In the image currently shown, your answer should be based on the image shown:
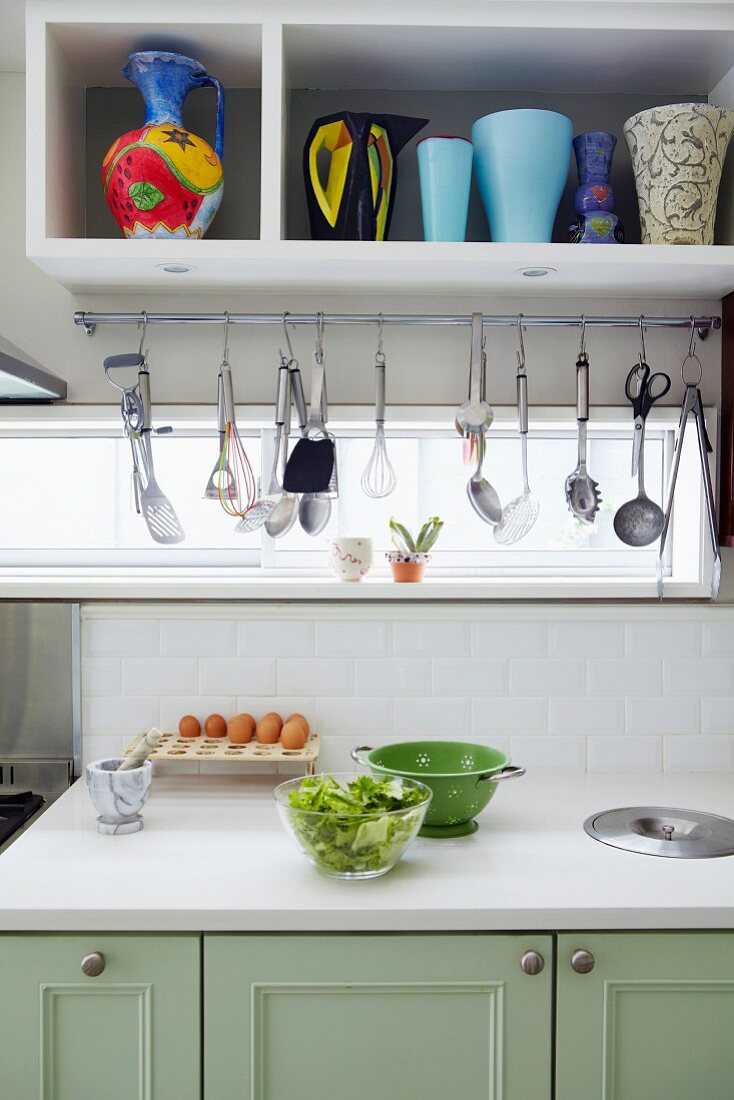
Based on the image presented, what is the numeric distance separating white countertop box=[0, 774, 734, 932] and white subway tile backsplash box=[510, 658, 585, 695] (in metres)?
0.33

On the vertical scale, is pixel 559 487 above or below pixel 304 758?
above

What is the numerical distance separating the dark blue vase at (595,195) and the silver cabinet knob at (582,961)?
1319mm

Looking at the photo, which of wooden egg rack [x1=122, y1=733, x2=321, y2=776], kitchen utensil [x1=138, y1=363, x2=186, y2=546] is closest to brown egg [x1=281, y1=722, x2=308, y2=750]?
wooden egg rack [x1=122, y1=733, x2=321, y2=776]

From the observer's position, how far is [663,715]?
2113 mm

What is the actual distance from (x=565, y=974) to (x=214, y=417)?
1.31 m

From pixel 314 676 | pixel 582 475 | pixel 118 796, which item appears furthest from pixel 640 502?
pixel 118 796

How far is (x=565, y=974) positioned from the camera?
1.42 m

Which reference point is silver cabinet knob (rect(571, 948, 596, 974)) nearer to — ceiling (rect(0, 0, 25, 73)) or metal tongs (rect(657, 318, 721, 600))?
metal tongs (rect(657, 318, 721, 600))

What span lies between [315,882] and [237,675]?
0.68 meters

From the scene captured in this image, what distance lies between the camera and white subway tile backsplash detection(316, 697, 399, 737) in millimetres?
2086

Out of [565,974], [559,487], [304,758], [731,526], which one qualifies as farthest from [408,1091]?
[559,487]

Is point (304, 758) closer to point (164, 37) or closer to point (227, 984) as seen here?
point (227, 984)

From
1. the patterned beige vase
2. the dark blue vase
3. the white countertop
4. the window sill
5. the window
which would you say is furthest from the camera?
the window

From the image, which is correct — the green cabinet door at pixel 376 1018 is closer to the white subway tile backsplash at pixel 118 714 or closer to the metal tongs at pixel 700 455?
the white subway tile backsplash at pixel 118 714
